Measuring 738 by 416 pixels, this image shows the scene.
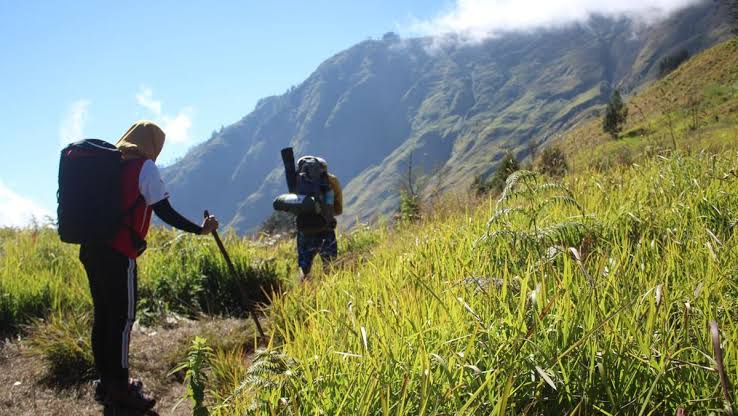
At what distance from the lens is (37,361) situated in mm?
4668

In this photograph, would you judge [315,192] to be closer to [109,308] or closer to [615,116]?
[109,308]

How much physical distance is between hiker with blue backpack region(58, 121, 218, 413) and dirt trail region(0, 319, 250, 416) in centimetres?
24

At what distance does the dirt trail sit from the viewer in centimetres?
408

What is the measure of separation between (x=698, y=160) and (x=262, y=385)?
4747 mm

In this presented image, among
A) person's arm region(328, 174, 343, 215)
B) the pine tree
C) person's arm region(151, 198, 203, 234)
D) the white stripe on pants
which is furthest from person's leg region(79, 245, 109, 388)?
the pine tree

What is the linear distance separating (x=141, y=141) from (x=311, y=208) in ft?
9.39

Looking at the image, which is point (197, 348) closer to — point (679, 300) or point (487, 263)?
point (487, 263)

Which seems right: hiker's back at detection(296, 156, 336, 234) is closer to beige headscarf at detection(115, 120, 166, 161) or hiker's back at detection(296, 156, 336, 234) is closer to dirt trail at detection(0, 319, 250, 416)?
dirt trail at detection(0, 319, 250, 416)

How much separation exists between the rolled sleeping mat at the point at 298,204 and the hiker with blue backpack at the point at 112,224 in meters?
2.51

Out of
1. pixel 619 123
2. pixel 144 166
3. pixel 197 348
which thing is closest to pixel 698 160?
pixel 197 348

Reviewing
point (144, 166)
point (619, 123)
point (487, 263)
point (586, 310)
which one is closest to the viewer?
point (586, 310)

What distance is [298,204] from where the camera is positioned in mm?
6898

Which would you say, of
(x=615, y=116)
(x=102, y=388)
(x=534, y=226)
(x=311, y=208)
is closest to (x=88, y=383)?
(x=102, y=388)

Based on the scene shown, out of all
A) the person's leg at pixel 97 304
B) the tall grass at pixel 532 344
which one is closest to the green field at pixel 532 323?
the tall grass at pixel 532 344
